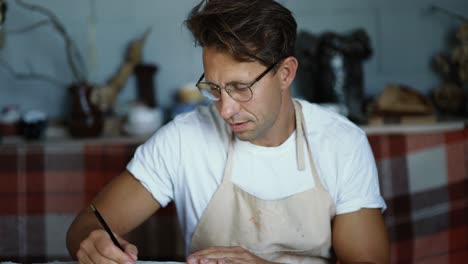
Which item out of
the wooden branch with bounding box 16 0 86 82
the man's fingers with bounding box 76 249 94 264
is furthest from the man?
the wooden branch with bounding box 16 0 86 82

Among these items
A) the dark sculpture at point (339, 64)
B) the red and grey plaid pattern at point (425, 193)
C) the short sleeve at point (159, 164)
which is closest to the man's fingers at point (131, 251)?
the short sleeve at point (159, 164)

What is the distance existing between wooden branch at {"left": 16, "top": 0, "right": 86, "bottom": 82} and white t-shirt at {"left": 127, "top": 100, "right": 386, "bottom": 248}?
138cm

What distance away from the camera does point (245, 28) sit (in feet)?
5.71

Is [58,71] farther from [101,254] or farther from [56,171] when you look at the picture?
[101,254]

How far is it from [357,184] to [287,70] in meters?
0.46

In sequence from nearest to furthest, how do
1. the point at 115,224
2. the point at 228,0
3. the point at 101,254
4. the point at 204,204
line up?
the point at 101,254
the point at 228,0
the point at 115,224
the point at 204,204

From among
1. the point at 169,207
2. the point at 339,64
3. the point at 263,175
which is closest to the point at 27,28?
the point at 169,207

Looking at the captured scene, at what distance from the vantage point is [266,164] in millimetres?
2014

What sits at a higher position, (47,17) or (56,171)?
(47,17)

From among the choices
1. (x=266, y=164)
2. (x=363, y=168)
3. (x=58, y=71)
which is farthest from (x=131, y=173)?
(x=58, y=71)

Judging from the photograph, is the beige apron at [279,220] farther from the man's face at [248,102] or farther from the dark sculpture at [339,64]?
the dark sculpture at [339,64]

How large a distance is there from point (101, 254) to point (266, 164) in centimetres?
70

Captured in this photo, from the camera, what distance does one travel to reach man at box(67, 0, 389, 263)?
1803mm

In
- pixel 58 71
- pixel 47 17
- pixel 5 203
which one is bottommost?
pixel 5 203
